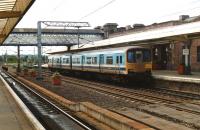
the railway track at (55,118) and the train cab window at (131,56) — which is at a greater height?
the train cab window at (131,56)

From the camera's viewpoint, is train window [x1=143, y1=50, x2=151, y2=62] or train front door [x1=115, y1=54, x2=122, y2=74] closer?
train window [x1=143, y1=50, x2=151, y2=62]

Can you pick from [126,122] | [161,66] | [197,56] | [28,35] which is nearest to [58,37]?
[28,35]

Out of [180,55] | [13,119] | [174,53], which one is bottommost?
[13,119]

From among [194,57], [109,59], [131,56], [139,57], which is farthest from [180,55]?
[131,56]

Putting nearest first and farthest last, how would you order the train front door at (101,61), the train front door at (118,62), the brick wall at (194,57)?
the train front door at (118,62) → the train front door at (101,61) → the brick wall at (194,57)

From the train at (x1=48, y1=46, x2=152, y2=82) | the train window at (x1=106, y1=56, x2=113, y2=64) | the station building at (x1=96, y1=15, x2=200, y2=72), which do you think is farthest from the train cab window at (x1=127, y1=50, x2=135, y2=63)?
the station building at (x1=96, y1=15, x2=200, y2=72)

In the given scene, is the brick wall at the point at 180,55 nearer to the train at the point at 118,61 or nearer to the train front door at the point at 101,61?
the train at the point at 118,61

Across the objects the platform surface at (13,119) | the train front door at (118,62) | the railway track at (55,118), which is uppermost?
the train front door at (118,62)

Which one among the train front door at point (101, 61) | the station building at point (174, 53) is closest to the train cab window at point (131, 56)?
the train front door at point (101, 61)

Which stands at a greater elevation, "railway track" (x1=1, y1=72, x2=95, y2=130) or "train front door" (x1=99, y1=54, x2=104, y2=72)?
"train front door" (x1=99, y1=54, x2=104, y2=72)

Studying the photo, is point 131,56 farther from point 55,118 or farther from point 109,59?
point 55,118

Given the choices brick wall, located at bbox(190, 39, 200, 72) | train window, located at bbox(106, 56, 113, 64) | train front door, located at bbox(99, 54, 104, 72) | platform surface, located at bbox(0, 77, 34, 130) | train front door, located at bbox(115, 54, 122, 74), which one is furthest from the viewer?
brick wall, located at bbox(190, 39, 200, 72)

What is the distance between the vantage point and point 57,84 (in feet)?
105

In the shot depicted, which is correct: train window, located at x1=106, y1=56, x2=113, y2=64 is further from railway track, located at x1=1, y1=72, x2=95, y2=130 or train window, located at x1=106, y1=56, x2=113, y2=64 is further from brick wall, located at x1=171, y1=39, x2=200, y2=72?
railway track, located at x1=1, y1=72, x2=95, y2=130
